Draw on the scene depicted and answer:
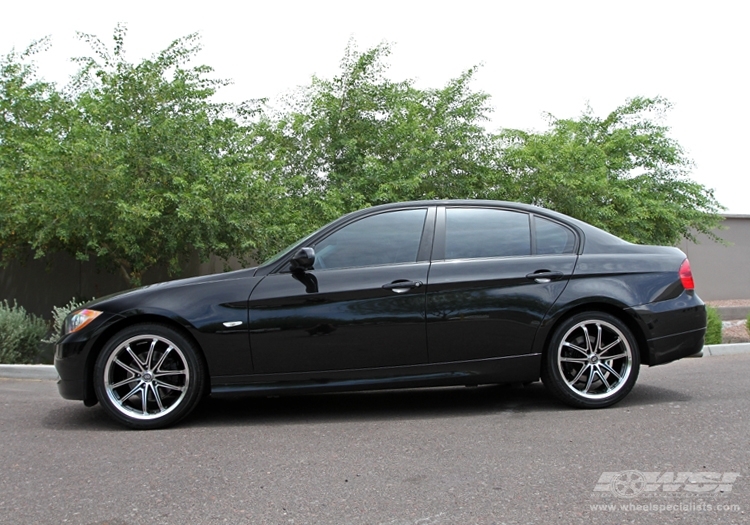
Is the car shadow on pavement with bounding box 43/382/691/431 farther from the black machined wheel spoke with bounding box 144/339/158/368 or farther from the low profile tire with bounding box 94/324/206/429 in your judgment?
the black machined wheel spoke with bounding box 144/339/158/368

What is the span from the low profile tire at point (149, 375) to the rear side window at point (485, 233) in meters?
2.08

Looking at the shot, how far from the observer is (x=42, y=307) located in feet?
44.3

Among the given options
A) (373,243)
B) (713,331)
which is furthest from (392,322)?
(713,331)

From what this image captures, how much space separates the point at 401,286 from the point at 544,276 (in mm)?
1086

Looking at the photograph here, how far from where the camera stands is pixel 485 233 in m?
5.78

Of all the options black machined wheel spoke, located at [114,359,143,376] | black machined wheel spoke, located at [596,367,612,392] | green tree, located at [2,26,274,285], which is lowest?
black machined wheel spoke, located at [596,367,612,392]

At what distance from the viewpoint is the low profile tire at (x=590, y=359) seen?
218 inches

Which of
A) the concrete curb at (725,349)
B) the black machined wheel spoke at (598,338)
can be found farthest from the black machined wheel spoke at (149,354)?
the concrete curb at (725,349)

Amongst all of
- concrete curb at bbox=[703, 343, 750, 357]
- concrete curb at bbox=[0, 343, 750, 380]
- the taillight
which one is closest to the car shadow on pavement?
the taillight

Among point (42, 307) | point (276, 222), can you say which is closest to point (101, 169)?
point (276, 222)

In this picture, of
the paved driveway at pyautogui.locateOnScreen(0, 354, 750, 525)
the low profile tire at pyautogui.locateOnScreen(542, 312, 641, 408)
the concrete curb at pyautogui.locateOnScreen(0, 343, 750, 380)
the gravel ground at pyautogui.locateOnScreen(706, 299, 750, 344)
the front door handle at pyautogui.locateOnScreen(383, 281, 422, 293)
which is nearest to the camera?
the paved driveway at pyautogui.locateOnScreen(0, 354, 750, 525)

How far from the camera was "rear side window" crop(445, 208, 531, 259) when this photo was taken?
5695 mm

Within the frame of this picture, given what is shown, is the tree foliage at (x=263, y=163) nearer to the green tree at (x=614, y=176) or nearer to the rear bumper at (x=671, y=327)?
the green tree at (x=614, y=176)

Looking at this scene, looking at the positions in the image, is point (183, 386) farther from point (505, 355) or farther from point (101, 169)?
point (101, 169)
